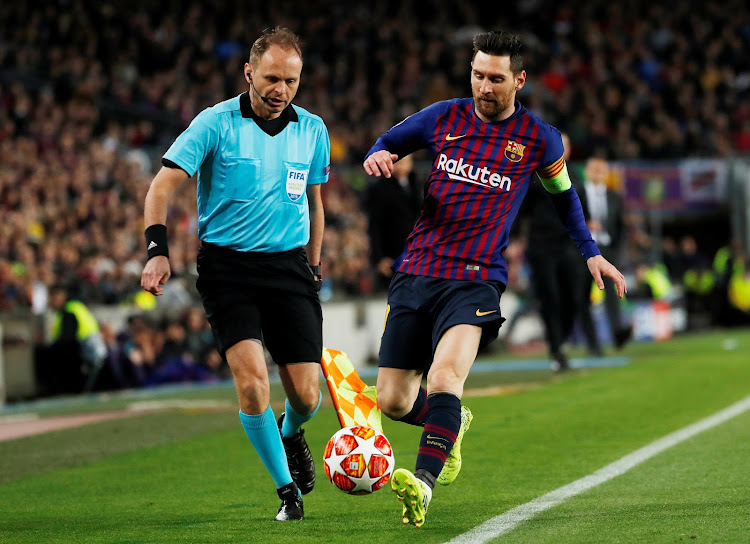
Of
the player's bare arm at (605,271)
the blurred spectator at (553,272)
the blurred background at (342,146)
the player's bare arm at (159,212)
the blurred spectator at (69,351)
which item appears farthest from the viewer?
the blurred background at (342,146)

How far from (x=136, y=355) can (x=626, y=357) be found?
19.7 ft

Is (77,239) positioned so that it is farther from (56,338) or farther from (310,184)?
(310,184)

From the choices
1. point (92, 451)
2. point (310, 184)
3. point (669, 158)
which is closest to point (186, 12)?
point (669, 158)

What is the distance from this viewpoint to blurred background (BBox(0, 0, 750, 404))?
1612cm

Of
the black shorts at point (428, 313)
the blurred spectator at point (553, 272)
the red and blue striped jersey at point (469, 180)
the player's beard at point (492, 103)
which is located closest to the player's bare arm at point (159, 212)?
the red and blue striped jersey at point (469, 180)

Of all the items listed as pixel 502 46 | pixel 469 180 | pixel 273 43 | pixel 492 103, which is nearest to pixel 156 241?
pixel 273 43

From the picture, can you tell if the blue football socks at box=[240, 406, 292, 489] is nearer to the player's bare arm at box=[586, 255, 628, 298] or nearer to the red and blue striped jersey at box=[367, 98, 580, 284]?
the red and blue striped jersey at box=[367, 98, 580, 284]

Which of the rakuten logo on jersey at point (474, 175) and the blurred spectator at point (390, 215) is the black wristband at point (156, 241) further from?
the blurred spectator at point (390, 215)

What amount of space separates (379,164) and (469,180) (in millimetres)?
495

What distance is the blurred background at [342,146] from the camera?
16.1m

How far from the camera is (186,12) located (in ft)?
104

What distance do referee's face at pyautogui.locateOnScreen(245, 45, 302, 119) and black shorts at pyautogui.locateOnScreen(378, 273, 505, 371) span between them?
1.02 meters

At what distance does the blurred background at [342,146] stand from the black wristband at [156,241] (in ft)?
16.6

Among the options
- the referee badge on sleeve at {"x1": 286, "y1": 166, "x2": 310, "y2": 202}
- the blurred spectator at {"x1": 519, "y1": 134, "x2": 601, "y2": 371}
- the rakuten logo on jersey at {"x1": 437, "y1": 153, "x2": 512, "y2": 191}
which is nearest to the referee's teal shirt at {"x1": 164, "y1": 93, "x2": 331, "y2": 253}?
the referee badge on sleeve at {"x1": 286, "y1": 166, "x2": 310, "y2": 202}
